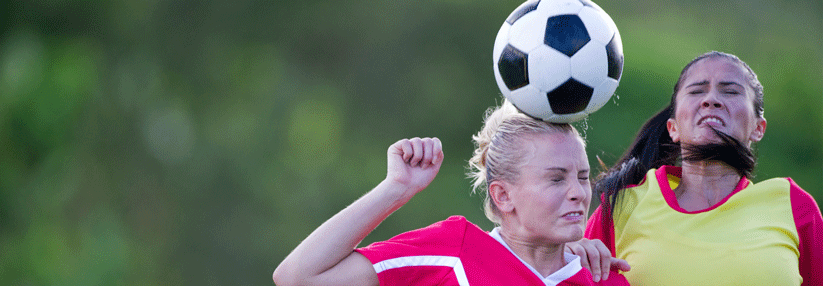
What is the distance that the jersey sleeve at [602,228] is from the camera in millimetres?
3996

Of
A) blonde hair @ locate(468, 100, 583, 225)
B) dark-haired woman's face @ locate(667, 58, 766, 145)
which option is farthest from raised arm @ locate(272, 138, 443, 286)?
dark-haired woman's face @ locate(667, 58, 766, 145)

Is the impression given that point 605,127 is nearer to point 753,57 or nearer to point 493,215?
point 753,57

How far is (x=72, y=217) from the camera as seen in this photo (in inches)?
485

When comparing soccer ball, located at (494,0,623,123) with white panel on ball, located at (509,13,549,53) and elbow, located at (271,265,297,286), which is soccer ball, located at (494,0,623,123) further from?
elbow, located at (271,265,297,286)

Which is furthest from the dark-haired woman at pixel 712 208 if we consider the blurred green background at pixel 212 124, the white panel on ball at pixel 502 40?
the blurred green background at pixel 212 124

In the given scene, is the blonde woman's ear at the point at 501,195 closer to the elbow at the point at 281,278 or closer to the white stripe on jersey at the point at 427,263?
the white stripe on jersey at the point at 427,263

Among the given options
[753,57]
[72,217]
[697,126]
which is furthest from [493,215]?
[753,57]

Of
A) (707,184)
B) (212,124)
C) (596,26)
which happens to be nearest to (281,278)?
(596,26)

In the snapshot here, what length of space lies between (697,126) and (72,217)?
10819 millimetres

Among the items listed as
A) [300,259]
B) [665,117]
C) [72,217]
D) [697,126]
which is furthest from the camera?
[72,217]

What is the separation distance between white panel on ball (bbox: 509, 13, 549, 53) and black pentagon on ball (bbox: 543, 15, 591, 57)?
0.10 ft

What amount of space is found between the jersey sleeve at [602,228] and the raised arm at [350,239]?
1.21 m

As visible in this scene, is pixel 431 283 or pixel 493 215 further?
pixel 493 215

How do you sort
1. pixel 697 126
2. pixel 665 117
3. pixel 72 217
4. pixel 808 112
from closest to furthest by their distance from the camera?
pixel 697 126 → pixel 665 117 → pixel 72 217 → pixel 808 112
